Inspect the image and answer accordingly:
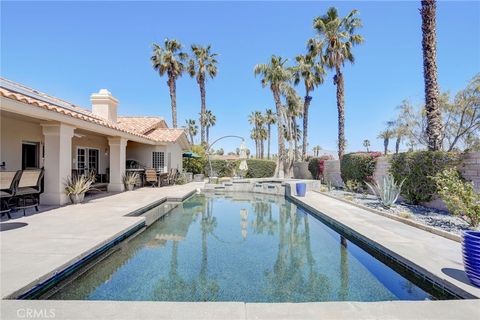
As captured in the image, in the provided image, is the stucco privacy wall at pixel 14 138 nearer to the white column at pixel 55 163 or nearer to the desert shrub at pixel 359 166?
the white column at pixel 55 163

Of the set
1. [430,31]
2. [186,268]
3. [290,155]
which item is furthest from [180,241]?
[290,155]

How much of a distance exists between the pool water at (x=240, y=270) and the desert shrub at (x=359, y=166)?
921 centimetres

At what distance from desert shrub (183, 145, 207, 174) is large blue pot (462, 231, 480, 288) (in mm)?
25147

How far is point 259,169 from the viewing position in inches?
1234

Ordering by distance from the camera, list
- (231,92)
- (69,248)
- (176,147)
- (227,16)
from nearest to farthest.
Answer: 1. (69,248)
2. (227,16)
3. (176,147)
4. (231,92)

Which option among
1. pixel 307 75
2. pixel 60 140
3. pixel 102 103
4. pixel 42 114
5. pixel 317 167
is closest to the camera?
pixel 42 114

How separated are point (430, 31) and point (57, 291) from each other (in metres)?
14.7

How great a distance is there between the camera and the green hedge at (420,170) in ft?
31.8

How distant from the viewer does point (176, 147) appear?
2228 cm

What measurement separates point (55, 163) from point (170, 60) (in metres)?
21.1

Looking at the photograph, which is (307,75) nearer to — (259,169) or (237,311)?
(259,169)

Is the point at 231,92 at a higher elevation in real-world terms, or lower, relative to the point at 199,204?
higher

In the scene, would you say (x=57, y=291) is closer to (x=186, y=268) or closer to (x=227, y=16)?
(x=186, y=268)

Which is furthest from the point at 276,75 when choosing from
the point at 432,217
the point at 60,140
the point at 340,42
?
the point at 60,140
